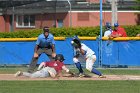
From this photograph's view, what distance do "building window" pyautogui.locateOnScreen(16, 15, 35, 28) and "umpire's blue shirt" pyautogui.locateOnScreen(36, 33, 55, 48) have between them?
2895 cm

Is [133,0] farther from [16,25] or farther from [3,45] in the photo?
[3,45]

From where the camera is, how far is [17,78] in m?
16.5

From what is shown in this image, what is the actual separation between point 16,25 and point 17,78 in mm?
30784

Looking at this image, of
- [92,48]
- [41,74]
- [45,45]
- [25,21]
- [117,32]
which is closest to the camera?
[41,74]

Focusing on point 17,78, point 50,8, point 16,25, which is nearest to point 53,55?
point 17,78

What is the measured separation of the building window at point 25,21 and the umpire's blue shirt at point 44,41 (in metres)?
28.9

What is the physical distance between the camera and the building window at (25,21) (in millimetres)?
47062
